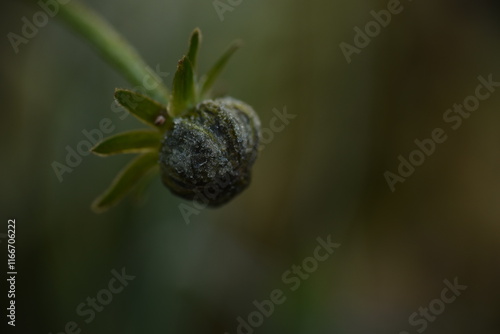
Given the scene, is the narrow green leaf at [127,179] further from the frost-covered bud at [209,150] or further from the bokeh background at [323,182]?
the bokeh background at [323,182]

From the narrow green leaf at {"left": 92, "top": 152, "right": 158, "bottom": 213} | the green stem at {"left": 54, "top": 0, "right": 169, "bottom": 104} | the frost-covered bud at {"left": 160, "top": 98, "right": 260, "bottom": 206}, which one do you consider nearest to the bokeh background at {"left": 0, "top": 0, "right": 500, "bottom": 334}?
the green stem at {"left": 54, "top": 0, "right": 169, "bottom": 104}

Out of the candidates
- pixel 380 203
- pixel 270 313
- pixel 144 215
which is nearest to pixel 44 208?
pixel 144 215

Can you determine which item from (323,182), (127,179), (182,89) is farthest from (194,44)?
(323,182)

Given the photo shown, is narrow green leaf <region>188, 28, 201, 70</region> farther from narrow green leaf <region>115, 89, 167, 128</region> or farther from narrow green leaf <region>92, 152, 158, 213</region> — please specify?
narrow green leaf <region>92, 152, 158, 213</region>

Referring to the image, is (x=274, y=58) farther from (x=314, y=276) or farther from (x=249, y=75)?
(x=314, y=276)

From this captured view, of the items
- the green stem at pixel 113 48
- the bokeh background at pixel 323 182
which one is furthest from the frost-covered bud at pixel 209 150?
Answer: the bokeh background at pixel 323 182
